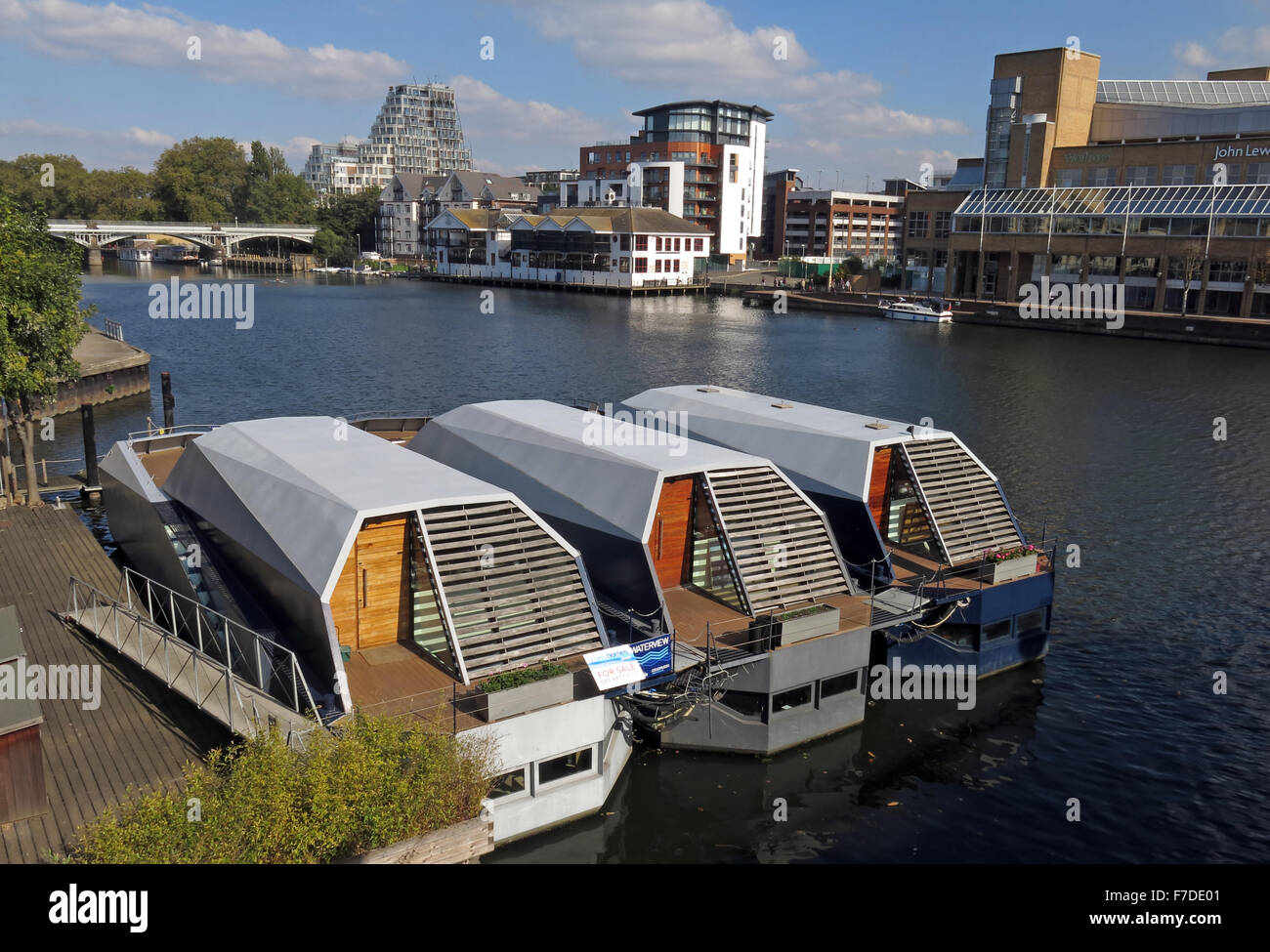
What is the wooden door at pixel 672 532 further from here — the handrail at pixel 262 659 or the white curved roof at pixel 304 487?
the handrail at pixel 262 659

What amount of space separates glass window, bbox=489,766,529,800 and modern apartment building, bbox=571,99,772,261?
149828 mm

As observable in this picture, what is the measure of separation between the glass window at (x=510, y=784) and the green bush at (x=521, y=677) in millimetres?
1470

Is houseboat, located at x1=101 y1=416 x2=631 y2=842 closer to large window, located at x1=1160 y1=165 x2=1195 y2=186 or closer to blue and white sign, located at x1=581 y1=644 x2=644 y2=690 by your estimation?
blue and white sign, located at x1=581 y1=644 x2=644 y2=690

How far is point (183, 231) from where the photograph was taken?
171875 mm

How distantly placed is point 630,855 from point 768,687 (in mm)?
4686

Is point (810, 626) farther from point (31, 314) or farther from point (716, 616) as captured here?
point (31, 314)

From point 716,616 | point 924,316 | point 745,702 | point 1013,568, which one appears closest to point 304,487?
point 716,616

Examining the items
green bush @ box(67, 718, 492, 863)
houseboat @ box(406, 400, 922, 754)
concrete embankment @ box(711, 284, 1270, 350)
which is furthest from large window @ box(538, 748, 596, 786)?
concrete embankment @ box(711, 284, 1270, 350)

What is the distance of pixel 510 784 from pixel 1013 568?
14.3m

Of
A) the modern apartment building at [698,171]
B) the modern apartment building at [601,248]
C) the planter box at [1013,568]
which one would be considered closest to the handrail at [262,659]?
the planter box at [1013,568]

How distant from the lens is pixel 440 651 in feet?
65.5

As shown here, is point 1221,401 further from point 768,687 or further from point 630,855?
point 630,855

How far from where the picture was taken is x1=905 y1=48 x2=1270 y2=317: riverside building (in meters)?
97.9
